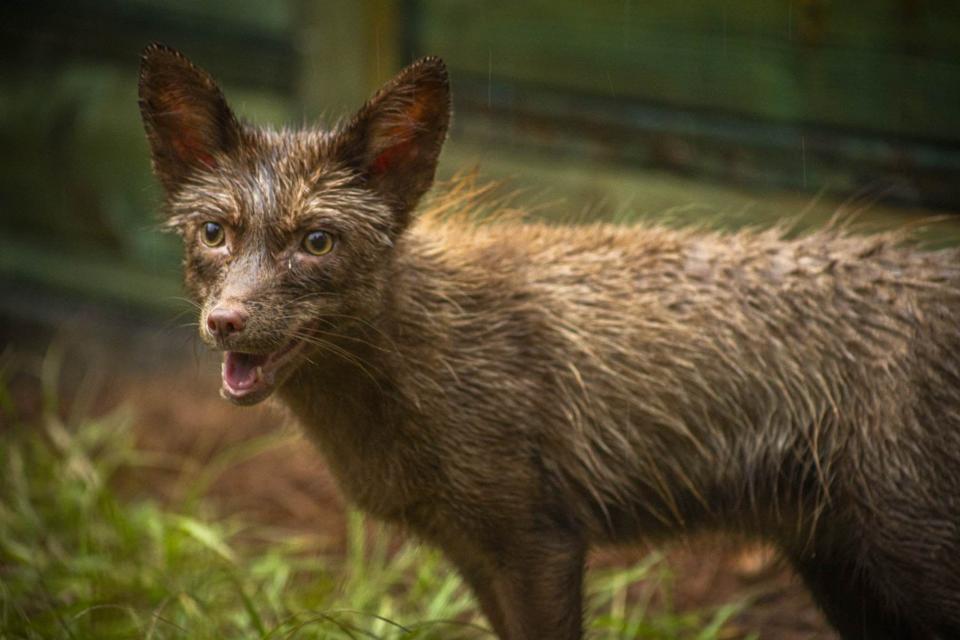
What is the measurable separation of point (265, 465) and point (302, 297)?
2999 millimetres

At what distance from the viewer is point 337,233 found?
3.50 m

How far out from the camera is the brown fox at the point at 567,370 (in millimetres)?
3566

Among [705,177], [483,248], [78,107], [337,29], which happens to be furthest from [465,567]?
[78,107]

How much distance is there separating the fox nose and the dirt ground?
3.75ft

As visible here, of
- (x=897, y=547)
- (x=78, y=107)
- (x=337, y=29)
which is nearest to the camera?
(x=897, y=547)

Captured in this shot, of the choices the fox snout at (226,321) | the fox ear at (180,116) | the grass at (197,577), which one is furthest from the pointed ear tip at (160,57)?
the grass at (197,577)

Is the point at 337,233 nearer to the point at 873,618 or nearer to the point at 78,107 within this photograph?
the point at 873,618

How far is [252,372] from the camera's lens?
11.2 feet

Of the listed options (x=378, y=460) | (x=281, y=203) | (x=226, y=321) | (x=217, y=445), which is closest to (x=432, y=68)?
(x=281, y=203)

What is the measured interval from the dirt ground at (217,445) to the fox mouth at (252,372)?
2.94ft

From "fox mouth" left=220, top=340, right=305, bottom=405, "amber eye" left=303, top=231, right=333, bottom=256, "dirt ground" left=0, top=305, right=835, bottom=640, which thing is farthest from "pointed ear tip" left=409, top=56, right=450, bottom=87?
"dirt ground" left=0, top=305, right=835, bottom=640

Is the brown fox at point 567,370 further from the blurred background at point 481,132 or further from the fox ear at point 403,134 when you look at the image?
the blurred background at point 481,132

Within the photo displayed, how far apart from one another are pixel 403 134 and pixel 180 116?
73 cm

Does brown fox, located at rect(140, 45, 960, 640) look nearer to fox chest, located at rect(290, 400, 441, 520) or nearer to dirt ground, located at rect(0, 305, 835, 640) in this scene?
fox chest, located at rect(290, 400, 441, 520)
